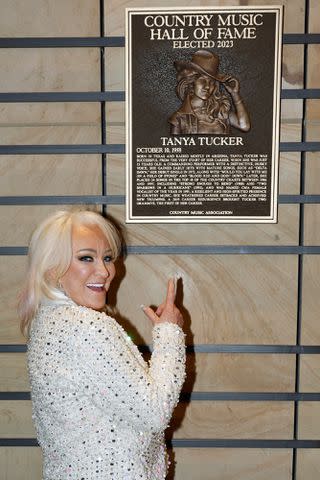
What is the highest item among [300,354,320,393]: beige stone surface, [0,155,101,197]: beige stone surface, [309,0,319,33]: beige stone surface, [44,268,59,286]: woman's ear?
[309,0,319,33]: beige stone surface

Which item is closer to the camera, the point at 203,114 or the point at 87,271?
the point at 87,271

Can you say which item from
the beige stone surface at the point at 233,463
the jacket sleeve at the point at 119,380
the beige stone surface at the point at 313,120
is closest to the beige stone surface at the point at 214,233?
the beige stone surface at the point at 313,120

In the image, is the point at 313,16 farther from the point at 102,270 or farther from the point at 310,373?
the point at 310,373

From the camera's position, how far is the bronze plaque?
8.18 feet

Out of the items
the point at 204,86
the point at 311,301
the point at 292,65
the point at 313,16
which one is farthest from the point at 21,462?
the point at 313,16

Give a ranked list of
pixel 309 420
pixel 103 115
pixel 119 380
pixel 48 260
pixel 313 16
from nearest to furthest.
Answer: pixel 119 380
pixel 48 260
pixel 313 16
pixel 103 115
pixel 309 420

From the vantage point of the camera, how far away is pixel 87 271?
1919mm

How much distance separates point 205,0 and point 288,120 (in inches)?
26.9

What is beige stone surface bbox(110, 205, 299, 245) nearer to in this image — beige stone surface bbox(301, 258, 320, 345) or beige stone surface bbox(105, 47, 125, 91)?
beige stone surface bbox(301, 258, 320, 345)

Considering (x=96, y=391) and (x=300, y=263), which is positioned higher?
(x=300, y=263)

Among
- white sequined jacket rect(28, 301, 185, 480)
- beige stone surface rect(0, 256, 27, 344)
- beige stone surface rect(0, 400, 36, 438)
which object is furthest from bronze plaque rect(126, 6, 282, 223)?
beige stone surface rect(0, 400, 36, 438)

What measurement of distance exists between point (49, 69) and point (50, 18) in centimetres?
23

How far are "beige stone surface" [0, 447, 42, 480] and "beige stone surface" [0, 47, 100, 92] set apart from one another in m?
1.81

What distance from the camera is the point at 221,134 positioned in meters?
2.54
